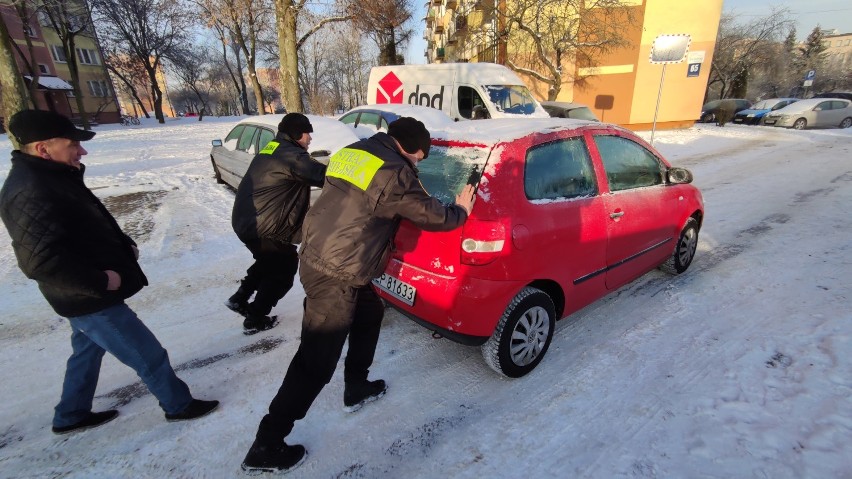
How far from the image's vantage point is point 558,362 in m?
2.89

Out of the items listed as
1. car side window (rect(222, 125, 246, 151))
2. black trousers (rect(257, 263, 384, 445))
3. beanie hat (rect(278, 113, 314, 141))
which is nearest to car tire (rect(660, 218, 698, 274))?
black trousers (rect(257, 263, 384, 445))

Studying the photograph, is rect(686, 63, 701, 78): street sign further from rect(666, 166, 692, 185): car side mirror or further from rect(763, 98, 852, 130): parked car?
rect(666, 166, 692, 185): car side mirror

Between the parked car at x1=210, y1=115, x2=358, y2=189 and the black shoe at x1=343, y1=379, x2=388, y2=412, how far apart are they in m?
3.75

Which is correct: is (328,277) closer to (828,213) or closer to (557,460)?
(557,460)

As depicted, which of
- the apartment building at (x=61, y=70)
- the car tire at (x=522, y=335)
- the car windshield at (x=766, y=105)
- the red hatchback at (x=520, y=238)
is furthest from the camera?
the apartment building at (x=61, y=70)

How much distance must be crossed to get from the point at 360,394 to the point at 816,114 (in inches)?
978

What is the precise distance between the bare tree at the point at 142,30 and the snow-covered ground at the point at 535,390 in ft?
104

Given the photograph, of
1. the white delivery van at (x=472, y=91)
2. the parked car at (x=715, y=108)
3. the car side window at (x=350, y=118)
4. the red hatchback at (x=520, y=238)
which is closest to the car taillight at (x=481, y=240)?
the red hatchback at (x=520, y=238)

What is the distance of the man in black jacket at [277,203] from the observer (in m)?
2.94

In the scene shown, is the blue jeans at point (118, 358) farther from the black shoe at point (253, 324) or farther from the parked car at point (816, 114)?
the parked car at point (816, 114)

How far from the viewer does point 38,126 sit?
187cm

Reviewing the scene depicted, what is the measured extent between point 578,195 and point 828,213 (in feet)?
19.1

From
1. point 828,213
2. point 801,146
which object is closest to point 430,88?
point 828,213

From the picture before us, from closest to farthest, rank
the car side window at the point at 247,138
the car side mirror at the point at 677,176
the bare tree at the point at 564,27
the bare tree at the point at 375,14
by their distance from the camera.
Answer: the car side mirror at the point at 677,176
the car side window at the point at 247,138
the bare tree at the point at 375,14
the bare tree at the point at 564,27
